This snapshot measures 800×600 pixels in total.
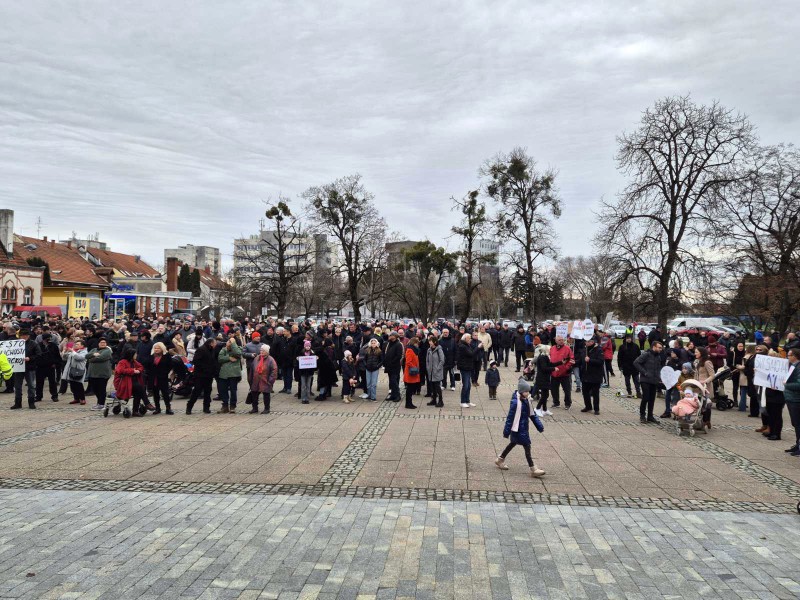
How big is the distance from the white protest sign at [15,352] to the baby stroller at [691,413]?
13991 mm

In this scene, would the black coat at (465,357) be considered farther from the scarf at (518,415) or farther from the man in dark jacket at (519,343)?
the man in dark jacket at (519,343)

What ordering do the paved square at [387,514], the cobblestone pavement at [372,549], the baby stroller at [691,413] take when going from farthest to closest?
1. the baby stroller at [691,413]
2. the paved square at [387,514]
3. the cobblestone pavement at [372,549]

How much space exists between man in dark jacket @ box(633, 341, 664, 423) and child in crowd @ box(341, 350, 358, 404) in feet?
22.1

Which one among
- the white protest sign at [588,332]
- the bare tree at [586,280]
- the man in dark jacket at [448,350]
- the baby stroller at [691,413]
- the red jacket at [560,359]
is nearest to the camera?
the baby stroller at [691,413]

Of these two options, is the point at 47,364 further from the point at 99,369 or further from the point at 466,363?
the point at 466,363

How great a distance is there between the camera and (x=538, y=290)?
36.8 metres

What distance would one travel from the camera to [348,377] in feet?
49.6

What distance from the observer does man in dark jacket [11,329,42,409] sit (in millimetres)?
13477

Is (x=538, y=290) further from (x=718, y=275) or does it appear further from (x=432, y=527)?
(x=432, y=527)

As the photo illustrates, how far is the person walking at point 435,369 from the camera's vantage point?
14.3m

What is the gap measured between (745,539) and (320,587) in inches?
166

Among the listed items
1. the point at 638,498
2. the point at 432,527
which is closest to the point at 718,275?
the point at 638,498

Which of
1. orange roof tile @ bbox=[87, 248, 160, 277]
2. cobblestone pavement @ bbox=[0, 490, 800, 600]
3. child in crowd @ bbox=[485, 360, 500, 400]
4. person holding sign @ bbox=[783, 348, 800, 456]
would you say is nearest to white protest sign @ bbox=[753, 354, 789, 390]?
person holding sign @ bbox=[783, 348, 800, 456]

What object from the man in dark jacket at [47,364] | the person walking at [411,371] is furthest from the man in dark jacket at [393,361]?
the man in dark jacket at [47,364]
